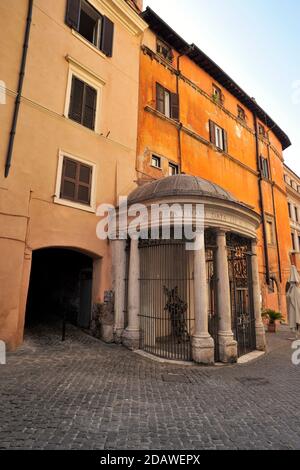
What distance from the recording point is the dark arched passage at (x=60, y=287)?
32.8 ft

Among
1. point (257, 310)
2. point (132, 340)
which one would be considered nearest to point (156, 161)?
point (257, 310)

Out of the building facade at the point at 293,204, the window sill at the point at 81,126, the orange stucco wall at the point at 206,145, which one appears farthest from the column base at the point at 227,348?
the building facade at the point at 293,204

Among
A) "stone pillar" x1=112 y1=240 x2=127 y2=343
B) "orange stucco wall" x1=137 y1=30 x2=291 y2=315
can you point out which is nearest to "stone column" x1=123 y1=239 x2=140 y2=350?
"stone pillar" x1=112 y1=240 x2=127 y2=343

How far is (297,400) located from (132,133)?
1009 cm

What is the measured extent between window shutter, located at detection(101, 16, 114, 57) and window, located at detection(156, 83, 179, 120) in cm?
282

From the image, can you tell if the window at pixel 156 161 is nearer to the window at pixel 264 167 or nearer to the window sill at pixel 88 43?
the window sill at pixel 88 43

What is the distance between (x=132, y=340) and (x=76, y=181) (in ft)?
17.6

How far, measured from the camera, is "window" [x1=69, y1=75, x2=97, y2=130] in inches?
372

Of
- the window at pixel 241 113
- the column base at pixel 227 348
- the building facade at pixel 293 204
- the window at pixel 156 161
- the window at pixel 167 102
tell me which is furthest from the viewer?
the building facade at pixel 293 204

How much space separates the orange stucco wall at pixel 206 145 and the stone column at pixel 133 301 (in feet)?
12.6

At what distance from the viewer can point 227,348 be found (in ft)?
24.5

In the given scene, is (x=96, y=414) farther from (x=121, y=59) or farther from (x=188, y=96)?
(x=188, y=96)

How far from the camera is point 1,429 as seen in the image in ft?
11.1
